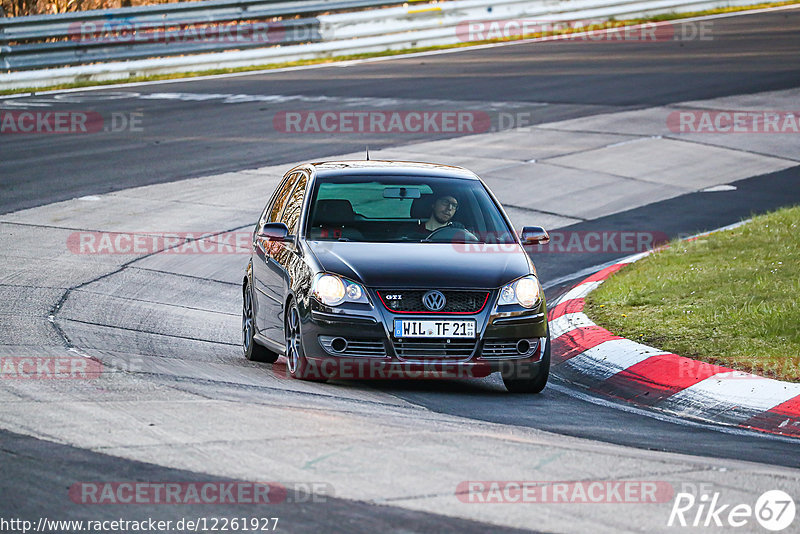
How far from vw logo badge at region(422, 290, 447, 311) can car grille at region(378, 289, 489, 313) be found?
0.07 feet

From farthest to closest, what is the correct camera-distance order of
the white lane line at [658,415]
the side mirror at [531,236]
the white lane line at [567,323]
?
1. the white lane line at [567,323]
2. the side mirror at [531,236]
3. the white lane line at [658,415]

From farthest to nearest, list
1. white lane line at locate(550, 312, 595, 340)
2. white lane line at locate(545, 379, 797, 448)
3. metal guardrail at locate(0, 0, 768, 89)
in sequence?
metal guardrail at locate(0, 0, 768, 89), white lane line at locate(550, 312, 595, 340), white lane line at locate(545, 379, 797, 448)

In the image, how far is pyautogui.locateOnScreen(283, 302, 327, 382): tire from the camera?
8.14 meters

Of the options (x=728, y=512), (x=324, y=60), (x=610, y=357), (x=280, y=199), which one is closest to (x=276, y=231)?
(x=280, y=199)

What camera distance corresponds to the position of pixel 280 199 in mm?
10125

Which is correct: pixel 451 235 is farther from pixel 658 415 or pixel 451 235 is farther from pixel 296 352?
pixel 658 415

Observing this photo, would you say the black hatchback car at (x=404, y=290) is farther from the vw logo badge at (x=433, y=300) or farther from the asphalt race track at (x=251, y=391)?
the asphalt race track at (x=251, y=391)

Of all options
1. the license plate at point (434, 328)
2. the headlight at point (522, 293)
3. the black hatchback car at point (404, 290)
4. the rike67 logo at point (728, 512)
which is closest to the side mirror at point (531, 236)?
the black hatchback car at point (404, 290)

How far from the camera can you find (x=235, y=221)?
14844mm

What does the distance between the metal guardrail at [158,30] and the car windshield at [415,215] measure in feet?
55.9

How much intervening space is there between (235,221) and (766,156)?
8843mm

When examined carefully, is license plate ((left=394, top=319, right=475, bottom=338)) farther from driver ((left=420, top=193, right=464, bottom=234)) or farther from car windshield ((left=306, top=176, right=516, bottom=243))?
driver ((left=420, top=193, right=464, bottom=234))

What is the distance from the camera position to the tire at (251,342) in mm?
9508

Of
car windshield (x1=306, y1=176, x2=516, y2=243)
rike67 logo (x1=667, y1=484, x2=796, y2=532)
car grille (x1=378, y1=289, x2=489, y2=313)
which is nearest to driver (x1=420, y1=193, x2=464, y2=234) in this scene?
car windshield (x1=306, y1=176, x2=516, y2=243)
